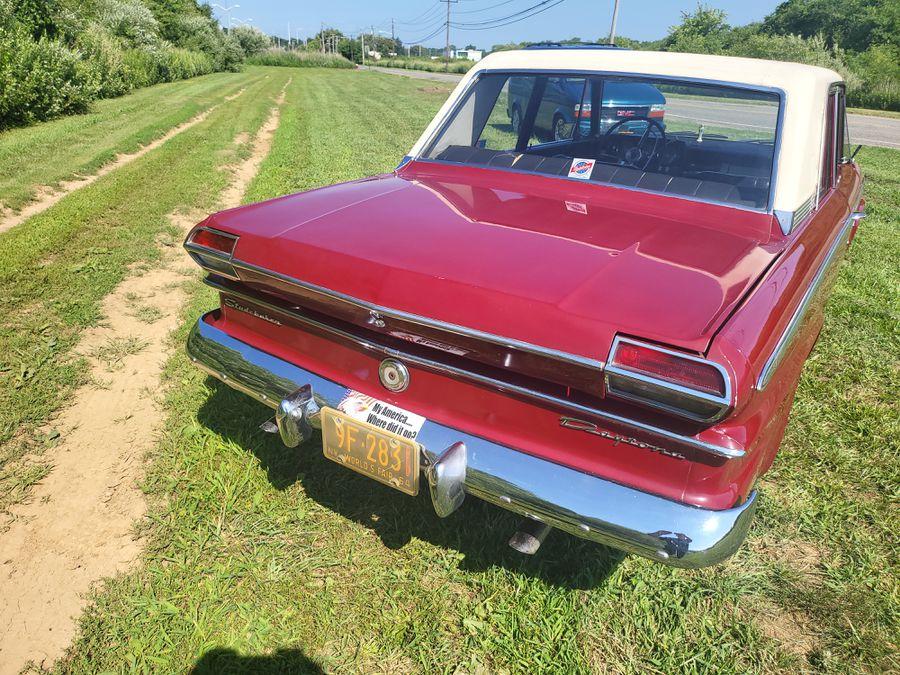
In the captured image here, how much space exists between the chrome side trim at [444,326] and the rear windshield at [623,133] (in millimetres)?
1163

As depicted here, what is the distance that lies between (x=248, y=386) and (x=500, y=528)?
1123 millimetres

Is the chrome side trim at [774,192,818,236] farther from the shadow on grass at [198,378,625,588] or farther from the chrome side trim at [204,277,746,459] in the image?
the shadow on grass at [198,378,625,588]

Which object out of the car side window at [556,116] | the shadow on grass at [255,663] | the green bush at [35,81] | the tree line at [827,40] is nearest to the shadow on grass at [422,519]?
the shadow on grass at [255,663]

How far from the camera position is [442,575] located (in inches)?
84.4

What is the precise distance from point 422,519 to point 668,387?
4.36ft

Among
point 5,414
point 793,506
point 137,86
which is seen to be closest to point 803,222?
point 793,506

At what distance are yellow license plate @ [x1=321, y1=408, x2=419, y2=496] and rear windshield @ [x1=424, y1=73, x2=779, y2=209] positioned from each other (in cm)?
141

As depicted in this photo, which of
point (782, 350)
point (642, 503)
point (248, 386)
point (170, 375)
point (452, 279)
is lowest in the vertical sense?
point (170, 375)

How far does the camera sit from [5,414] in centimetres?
290

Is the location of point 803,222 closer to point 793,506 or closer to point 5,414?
point 793,506

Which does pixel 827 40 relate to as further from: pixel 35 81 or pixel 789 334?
pixel 789 334

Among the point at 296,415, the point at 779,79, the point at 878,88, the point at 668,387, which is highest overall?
the point at 779,79

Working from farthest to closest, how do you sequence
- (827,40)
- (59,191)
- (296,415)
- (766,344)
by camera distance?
1. (827,40)
2. (59,191)
3. (296,415)
4. (766,344)

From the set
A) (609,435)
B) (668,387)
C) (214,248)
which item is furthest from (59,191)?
(668,387)
